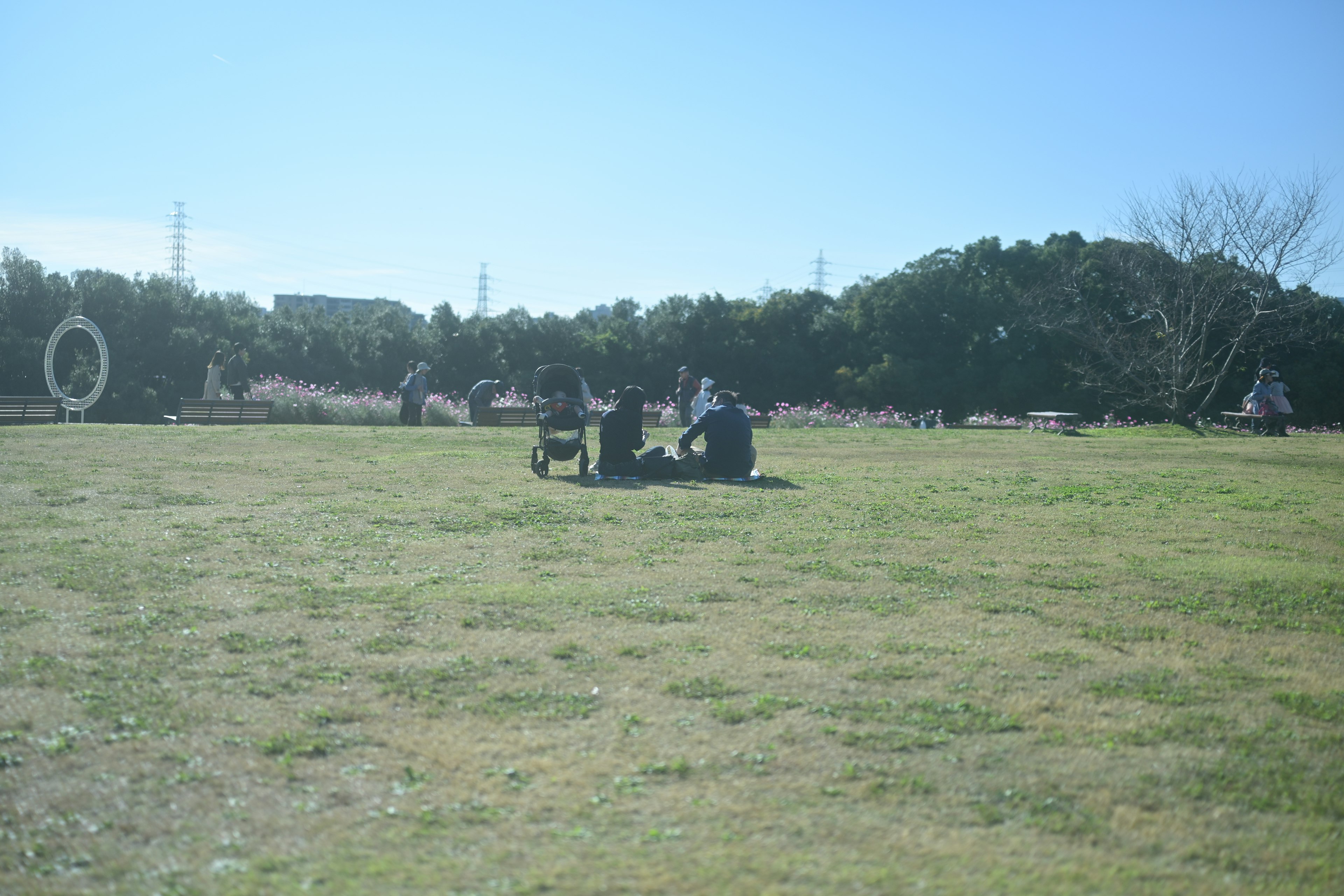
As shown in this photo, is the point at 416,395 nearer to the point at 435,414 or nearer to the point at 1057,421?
the point at 435,414

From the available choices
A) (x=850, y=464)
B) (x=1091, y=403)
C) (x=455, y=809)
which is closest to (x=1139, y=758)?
(x=455, y=809)

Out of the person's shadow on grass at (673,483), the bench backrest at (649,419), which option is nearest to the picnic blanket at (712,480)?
the person's shadow on grass at (673,483)

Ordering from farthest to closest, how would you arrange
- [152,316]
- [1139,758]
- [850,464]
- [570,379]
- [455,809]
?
[152,316]
[850,464]
[570,379]
[1139,758]
[455,809]

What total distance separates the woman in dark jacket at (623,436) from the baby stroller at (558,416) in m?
0.41

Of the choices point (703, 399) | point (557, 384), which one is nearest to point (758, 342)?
point (703, 399)

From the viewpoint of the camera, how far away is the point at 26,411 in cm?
2388

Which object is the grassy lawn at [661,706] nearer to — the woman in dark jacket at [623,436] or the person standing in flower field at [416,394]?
the woman in dark jacket at [623,436]

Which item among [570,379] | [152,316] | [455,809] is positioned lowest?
[455,809]

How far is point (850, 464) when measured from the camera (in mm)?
17094

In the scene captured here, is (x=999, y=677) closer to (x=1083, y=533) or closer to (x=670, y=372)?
(x=1083, y=533)

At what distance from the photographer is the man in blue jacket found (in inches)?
536

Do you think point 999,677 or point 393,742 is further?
point 999,677

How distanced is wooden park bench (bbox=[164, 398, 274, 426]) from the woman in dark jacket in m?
14.6

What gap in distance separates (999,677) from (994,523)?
18.2 feet
